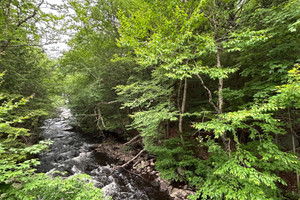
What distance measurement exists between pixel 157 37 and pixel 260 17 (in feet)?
13.0

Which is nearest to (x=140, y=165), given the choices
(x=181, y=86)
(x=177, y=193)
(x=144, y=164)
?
(x=144, y=164)

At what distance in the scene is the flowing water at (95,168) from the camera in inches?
235

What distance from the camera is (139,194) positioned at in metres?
5.93

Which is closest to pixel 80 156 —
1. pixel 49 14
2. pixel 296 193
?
pixel 49 14

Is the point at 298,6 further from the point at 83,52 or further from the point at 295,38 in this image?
the point at 83,52

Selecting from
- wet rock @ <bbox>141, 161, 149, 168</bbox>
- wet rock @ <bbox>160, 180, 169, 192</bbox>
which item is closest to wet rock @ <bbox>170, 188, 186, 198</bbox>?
wet rock @ <bbox>160, 180, 169, 192</bbox>

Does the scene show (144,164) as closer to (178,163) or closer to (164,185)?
(164,185)

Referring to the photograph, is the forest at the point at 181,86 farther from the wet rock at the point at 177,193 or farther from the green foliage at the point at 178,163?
the wet rock at the point at 177,193

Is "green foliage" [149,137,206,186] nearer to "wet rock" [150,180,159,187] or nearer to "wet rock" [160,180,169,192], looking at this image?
"wet rock" [160,180,169,192]

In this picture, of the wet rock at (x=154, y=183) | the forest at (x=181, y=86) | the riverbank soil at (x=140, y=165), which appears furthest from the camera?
the wet rock at (x=154, y=183)

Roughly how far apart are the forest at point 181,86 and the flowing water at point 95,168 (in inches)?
42.9

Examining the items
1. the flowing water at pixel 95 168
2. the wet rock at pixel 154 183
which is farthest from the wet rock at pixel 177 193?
the wet rock at pixel 154 183

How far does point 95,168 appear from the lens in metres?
7.95

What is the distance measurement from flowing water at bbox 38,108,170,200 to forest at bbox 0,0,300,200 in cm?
109
